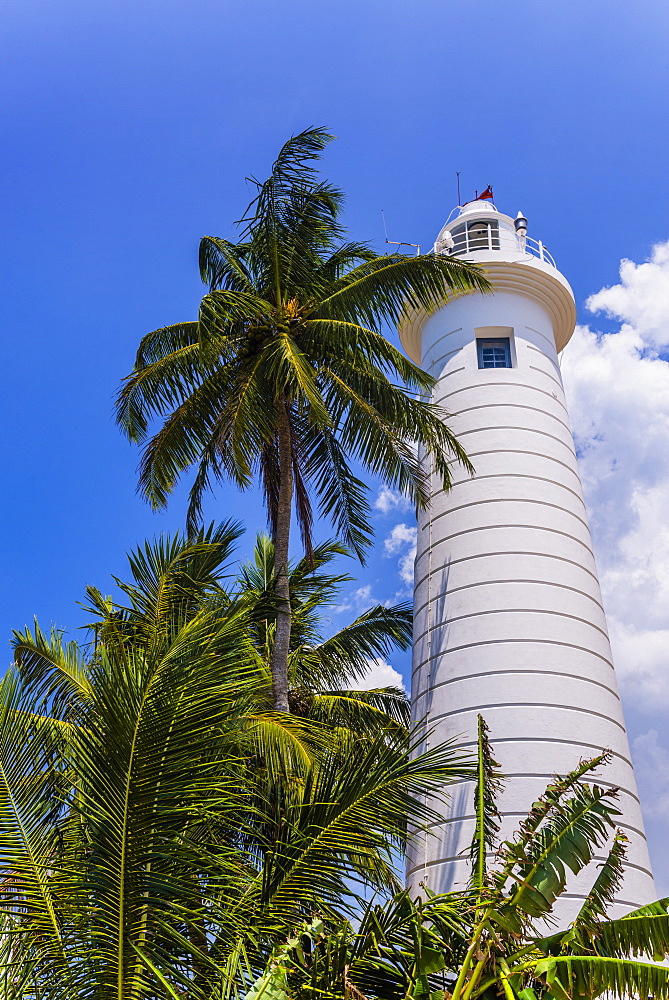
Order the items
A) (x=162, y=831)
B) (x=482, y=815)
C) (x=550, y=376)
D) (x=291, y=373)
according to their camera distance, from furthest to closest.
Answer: (x=550, y=376) → (x=291, y=373) → (x=482, y=815) → (x=162, y=831)

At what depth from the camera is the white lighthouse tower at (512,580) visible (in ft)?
42.9

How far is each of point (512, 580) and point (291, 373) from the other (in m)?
5.05

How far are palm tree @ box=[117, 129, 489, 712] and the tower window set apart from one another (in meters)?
3.34

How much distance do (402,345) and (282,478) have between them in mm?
7536

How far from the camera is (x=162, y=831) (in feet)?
20.0

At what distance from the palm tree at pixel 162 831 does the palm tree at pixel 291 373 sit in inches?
216

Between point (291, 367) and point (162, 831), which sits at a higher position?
point (291, 367)

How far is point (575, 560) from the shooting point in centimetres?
1541

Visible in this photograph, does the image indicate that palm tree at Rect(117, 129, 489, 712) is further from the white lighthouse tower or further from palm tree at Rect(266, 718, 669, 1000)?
palm tree at Rect(266, 718, 669, 1000)

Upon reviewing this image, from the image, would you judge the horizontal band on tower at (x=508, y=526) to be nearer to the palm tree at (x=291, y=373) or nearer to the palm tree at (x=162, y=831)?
the palm tree at (x=291, y=373)

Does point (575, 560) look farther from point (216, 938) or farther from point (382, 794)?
point (216, 938)

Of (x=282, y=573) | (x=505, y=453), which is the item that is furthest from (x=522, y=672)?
(x=505, y=453)

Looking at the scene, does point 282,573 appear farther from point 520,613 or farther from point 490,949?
point 490,949

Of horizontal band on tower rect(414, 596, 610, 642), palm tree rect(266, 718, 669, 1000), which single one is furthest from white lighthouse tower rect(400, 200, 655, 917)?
palm tree rect(266, 718, 669, 1000)
